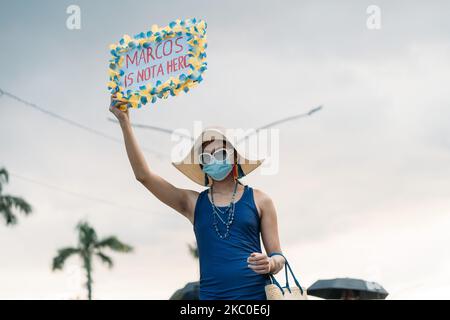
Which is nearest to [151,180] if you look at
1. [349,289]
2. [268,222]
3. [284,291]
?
[268,222]

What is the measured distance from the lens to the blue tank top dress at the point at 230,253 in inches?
156

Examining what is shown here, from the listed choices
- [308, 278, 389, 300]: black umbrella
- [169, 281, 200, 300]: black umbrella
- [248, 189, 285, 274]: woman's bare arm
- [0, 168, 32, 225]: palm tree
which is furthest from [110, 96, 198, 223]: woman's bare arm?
[0, 168, 32, 225]: palm tree

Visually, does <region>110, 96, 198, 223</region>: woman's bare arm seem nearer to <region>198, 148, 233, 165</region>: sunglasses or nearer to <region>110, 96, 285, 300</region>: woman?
<region>110, 96, 285, 300</region>: woman

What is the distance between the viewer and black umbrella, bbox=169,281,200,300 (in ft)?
52.4

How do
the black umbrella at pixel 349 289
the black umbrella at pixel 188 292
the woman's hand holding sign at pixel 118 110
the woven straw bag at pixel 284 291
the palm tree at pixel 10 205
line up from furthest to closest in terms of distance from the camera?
1. the palm tree at pixel 10 205
2. the black umbrella at pixel 188 292
3. the black umbrella at pixel 349 289
4. the woman's hand holding sign at pixel 118 110
5. the woven straw bag at pixel 284 291

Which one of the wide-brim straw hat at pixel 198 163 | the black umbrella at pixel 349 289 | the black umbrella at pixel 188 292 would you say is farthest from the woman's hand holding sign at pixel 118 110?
the black umbrella at pixel 188 292

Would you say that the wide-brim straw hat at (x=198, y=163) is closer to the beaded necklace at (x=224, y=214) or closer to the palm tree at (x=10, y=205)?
the beaded necklace at (x=224, y=214)

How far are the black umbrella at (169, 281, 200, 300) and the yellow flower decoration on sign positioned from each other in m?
11.9

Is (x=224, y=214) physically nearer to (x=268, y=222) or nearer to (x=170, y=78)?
(x=268, y=222)

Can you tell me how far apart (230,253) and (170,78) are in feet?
3.94

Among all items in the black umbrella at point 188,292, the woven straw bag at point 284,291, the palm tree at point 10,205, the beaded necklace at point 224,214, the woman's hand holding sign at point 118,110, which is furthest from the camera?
the palm tree at point 10,205

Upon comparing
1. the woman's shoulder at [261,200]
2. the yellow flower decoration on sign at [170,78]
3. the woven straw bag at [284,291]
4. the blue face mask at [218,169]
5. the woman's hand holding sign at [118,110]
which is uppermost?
the yellow flower decoration on sign at [170,78]

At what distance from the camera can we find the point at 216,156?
14.3 ft

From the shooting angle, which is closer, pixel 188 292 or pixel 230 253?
pixel 230 253
